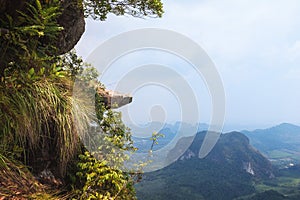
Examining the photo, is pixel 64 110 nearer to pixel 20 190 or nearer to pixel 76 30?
pixel 20 190

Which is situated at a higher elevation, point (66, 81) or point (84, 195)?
point (66, 81)

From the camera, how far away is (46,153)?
3.43 m

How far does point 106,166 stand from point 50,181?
31.4 inches

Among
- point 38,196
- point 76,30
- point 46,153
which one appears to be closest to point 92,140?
point 46,153

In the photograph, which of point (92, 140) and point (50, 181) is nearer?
point (50, 181)

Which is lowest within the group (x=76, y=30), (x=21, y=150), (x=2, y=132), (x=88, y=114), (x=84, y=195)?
(x=84, y=195)

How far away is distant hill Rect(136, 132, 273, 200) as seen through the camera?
8031 cm

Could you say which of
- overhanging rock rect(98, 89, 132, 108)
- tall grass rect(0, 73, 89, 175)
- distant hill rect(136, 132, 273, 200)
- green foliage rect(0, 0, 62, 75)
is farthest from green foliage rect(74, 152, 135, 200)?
distant hill rect(136, 132, 273, 200)

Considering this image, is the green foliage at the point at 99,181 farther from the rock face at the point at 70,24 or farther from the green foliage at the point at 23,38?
the rock face at the point at 70,24

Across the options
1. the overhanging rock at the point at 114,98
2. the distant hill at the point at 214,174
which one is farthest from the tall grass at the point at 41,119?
the distant hill at the point at 214,174

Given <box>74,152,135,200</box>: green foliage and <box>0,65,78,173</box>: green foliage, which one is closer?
<box>0,65,78,173</box>: green foliage

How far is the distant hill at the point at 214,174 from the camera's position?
80312 mm

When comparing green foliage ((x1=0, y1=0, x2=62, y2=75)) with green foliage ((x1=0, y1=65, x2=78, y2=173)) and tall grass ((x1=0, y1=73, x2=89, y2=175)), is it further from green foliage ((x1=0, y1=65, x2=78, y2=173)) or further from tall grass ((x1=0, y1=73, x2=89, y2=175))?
tall grass ((x1=0, y1=73, x2=89, y2=175))

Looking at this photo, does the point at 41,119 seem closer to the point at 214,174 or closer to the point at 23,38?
the point at 23,38
